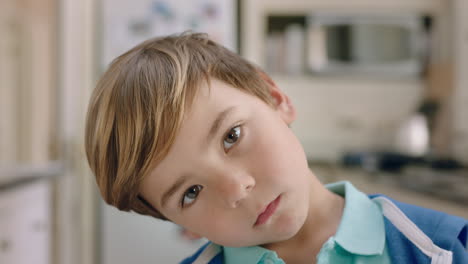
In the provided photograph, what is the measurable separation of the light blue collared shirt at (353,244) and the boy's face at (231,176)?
0.05 m

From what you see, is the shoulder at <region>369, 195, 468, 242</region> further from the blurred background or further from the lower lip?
the blurred background

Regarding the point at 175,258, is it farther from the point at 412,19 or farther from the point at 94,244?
the point at 412,19

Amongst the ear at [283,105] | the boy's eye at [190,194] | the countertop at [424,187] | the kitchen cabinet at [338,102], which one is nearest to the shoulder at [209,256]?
the boy's eye at [190,194]

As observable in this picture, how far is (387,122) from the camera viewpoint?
8.01 ft

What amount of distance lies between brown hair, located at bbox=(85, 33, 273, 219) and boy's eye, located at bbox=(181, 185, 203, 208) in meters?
0.06

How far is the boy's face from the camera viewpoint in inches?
20.0

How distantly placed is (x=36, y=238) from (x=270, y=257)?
3.68 ft

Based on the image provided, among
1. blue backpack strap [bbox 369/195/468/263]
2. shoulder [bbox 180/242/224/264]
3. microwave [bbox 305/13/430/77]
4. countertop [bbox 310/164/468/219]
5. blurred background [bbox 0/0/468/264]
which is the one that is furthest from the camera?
microwave [bbox 305/13/430/77]

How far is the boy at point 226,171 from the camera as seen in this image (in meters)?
0.51

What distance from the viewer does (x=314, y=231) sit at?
594 mm

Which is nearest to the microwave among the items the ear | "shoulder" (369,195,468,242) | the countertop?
the countertop

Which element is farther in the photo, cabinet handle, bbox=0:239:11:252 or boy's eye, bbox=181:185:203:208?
cabinet handle, bbox=0:239:11:252

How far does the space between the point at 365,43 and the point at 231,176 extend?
206 centimetres

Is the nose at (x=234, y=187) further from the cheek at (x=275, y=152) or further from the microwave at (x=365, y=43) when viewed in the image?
the microwave at (x=365, y=43)
